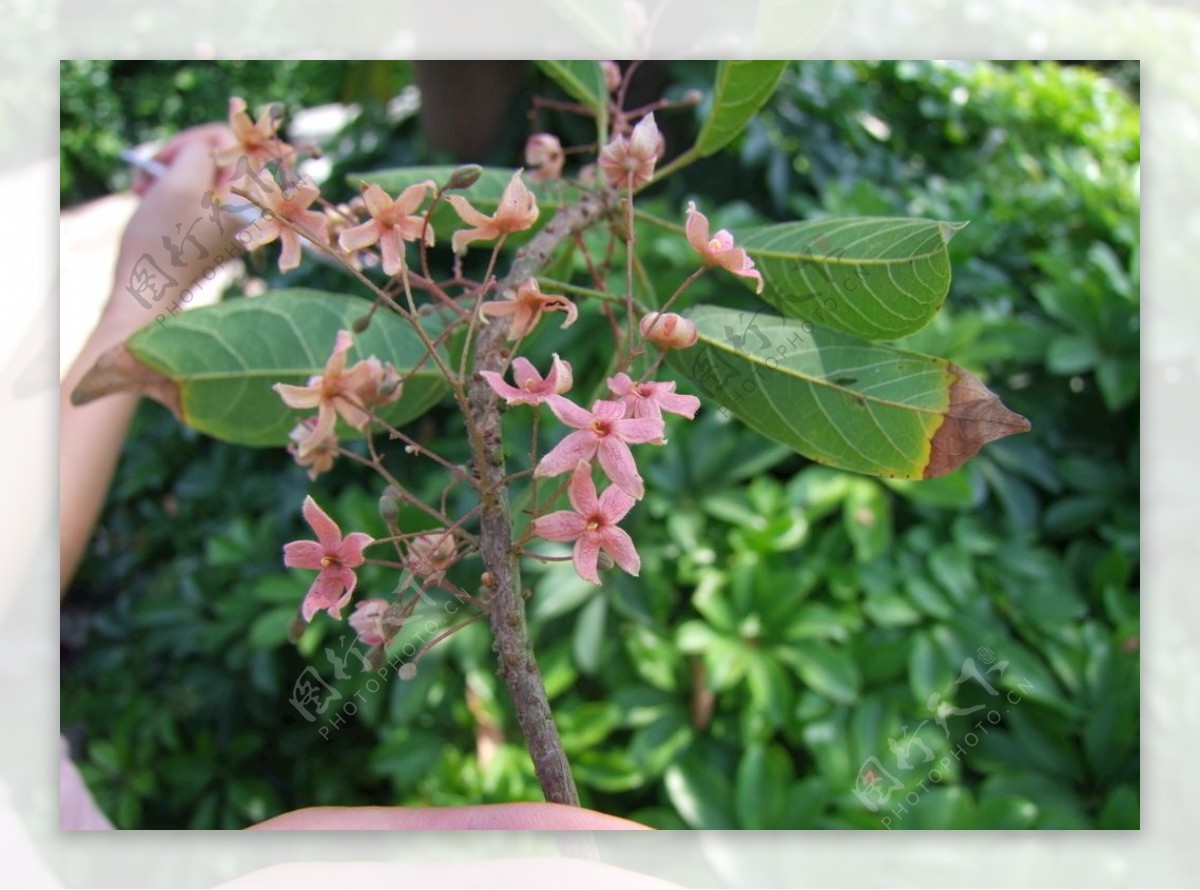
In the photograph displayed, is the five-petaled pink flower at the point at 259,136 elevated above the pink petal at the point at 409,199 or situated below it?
above

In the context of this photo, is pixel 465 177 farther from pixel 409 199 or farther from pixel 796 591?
pixel 796 591

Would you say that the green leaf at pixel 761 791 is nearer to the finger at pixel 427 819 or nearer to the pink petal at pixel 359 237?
the finger at pixel 427 819

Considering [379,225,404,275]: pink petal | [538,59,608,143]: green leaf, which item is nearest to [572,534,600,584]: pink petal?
A: [379,225,404,275]: pink petal

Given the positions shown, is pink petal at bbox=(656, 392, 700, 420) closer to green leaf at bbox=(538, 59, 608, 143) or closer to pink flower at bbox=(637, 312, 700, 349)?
pink flower at bbox=(637, 312, 700, 349)

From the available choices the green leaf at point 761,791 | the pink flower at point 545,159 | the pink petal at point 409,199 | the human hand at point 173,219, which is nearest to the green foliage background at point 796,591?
the green leaf at point 761,791

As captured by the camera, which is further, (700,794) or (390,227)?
(700,794)

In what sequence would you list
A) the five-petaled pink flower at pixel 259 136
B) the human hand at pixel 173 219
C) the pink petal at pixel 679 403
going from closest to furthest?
the pink petal at pixel 679 403 → the five-petaled pink flower at pixel 259 136 → the human hand at pixel 173 219

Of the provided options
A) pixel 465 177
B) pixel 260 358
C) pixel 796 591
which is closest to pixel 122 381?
pixel 260 358
